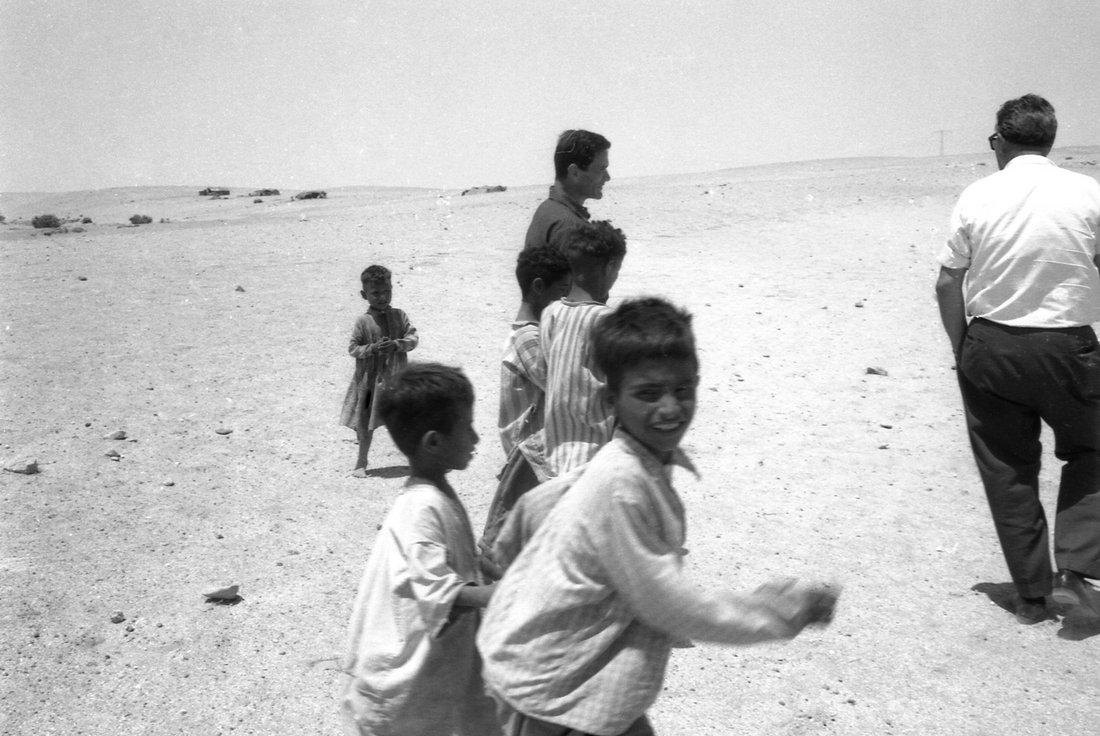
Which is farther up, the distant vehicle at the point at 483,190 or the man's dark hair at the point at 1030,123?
the man's dark hair at the point at 1030,123

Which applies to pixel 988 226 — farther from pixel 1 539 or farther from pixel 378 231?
pixel 378 231

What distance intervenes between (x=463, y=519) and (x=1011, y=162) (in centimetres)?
317

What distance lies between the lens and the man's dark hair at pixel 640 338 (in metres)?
2.07

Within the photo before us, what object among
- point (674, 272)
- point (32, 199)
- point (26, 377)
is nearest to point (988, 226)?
point (26, 377)

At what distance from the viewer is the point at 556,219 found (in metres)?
4.07

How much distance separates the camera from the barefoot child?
6.58 m

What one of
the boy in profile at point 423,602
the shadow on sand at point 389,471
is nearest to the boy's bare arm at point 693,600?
the boy in profile at point 423,602

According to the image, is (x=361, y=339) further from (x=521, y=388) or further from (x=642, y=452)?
(x=642, y=452)

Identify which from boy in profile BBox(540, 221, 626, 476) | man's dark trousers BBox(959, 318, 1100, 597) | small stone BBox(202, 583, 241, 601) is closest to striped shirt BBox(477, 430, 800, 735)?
boy in profile BBox(540, 221, 626, 476)

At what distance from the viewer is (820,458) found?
675cm

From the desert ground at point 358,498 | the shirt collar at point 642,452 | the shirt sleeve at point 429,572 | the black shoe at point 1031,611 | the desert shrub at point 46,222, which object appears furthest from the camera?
the desert shrub at point 46,222

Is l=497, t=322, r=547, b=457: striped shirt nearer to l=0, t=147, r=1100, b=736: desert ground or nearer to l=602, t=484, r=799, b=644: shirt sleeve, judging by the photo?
l=0, t=147, r=1100, b=736: desert ground

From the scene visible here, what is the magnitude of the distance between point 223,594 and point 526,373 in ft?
6.06

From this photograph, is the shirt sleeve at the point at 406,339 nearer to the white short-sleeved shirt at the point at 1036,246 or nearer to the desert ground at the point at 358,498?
the desert ground at the point at 358,498
